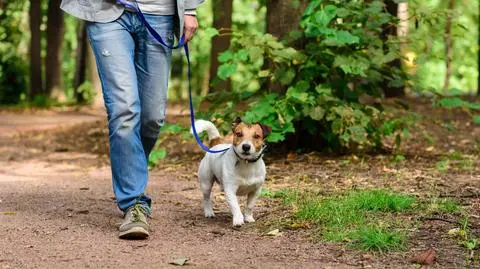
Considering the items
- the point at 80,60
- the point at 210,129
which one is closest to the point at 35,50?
the point at 80,60

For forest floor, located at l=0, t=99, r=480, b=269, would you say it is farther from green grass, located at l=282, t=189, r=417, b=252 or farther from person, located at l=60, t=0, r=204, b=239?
person, located at l=60, t=0, r=204, b=239

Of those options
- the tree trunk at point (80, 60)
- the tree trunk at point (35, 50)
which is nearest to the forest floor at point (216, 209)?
the tree trunk at point (35, 50)

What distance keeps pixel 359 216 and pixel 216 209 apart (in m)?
1.48

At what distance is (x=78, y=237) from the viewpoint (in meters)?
5.39

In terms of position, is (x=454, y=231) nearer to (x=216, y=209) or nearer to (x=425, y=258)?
(x=425, y=258)

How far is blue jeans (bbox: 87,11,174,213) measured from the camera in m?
5.43

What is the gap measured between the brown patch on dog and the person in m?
0.62

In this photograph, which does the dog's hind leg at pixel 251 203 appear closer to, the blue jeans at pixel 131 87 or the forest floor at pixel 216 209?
the forest floor at pixel 216 209

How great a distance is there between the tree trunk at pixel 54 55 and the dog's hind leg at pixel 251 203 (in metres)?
20.9

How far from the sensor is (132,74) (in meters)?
5.48

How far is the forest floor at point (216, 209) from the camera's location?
476 cm

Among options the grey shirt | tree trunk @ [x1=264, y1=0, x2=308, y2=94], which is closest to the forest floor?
tree trunk @ [x1=264, y1=0, x2=308, y2=94]

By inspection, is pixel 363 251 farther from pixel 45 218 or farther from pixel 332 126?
pixel 332 126

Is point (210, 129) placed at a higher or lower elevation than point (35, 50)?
higher
